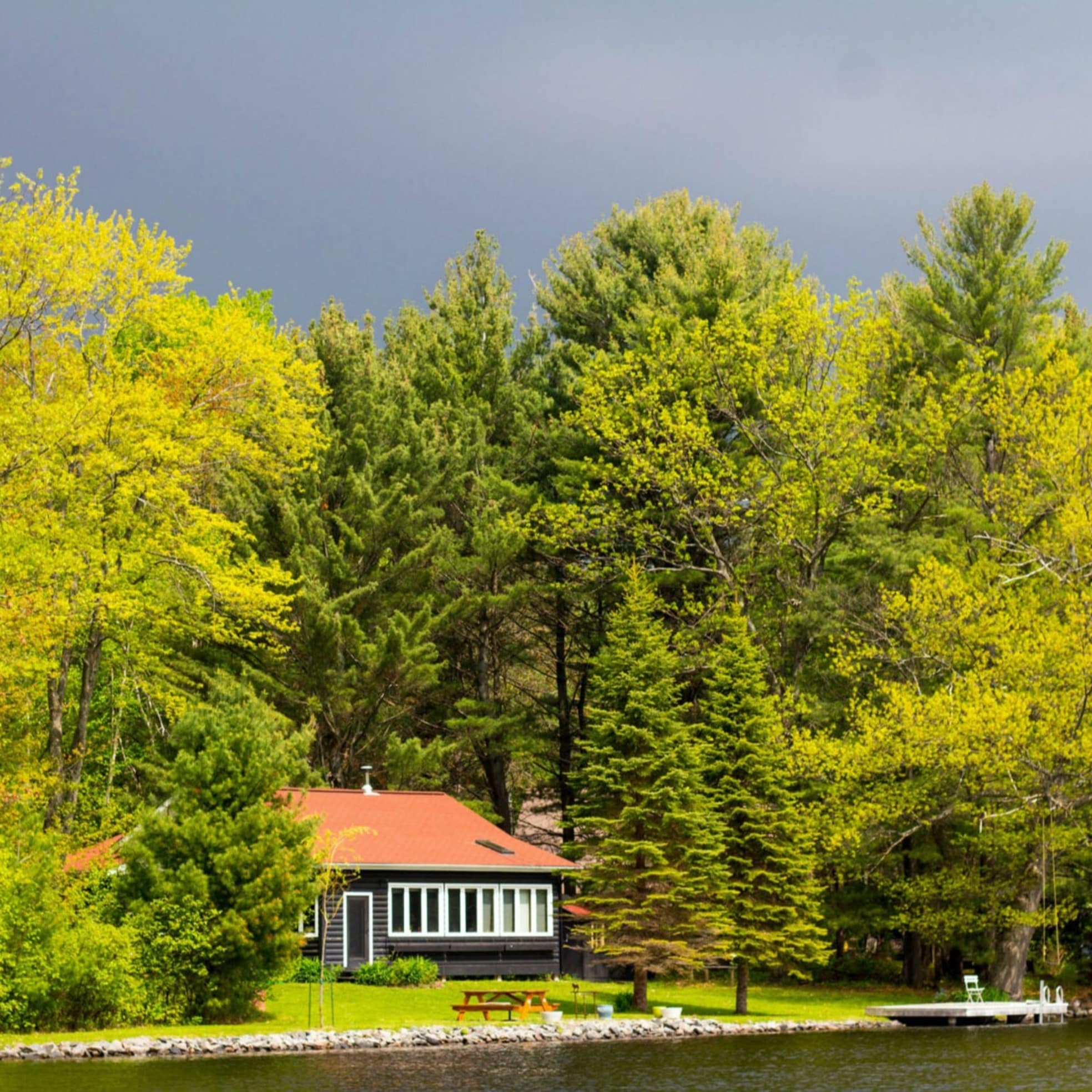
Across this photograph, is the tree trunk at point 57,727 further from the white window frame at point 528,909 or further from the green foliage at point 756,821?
the green foliage at point 756,821

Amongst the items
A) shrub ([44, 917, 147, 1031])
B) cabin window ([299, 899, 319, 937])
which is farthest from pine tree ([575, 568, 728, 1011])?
shrub ([44, 917, 147, 1031])

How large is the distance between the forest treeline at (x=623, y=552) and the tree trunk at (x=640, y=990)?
2.64m

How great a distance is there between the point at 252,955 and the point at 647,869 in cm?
1094

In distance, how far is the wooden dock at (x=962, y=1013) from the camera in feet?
121

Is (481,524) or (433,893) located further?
(481,524)

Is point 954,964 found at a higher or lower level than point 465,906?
lower

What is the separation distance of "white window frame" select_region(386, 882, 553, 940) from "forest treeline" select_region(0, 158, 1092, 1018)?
2624mm

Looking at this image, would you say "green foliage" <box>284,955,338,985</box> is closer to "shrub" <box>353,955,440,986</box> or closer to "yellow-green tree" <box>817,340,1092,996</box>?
"shrub" <box>353,955,440,986</box>

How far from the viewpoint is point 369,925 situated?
127 ft

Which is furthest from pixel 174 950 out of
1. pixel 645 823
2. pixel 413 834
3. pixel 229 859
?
pixel 645 823

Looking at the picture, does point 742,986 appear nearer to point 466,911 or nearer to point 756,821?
point 756,821

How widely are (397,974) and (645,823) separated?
7.18 meters

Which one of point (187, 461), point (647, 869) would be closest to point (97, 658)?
point (187, 461)

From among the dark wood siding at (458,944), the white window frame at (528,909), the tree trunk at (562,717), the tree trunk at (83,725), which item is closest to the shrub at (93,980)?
the tree trunk at (83,725)
